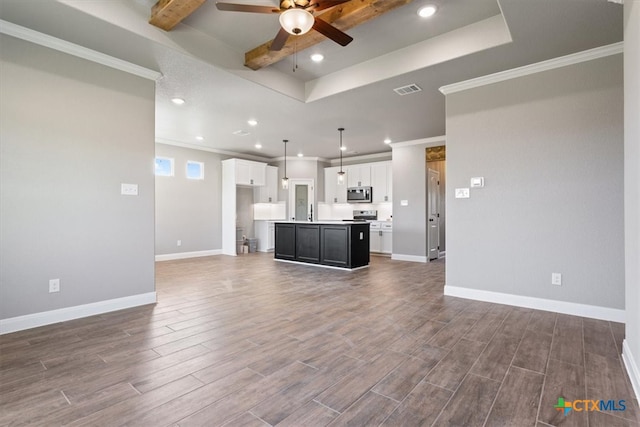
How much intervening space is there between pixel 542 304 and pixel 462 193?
1522mm

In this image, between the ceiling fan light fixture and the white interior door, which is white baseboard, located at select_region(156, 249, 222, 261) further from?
the ceiling fan light fixture

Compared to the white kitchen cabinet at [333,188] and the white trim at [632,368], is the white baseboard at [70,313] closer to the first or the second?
the white trim at [632,368]

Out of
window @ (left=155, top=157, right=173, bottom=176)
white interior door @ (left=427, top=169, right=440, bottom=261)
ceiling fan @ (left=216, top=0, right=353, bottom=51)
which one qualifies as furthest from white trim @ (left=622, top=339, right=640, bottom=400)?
window @ (left=155, top=157, right=173, bottom=176)

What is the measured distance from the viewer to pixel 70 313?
10.5 ft

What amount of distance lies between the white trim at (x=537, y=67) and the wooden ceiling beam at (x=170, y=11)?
3.06 m

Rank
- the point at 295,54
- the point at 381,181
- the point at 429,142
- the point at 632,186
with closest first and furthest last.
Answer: the point at 632,186
the point at 295,54
the point at 429,142
the point at 381,181

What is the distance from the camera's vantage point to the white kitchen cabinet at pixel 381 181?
843cm

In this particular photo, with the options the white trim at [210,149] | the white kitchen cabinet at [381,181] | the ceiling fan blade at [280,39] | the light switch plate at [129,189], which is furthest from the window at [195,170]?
the ceiling fan blade at [280,39]

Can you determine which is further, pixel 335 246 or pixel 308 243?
pixel 308 243

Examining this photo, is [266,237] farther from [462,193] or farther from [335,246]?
[462,193]

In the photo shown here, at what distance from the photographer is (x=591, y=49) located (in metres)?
3.21

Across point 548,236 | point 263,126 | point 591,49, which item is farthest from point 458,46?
point 263,126

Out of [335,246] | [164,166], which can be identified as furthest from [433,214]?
[164,166]

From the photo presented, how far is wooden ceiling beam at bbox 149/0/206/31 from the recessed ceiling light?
199 centimetres
